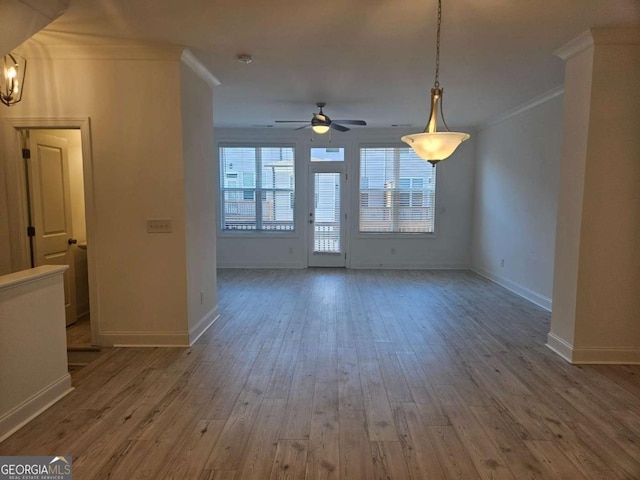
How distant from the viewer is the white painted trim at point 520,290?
4910mm

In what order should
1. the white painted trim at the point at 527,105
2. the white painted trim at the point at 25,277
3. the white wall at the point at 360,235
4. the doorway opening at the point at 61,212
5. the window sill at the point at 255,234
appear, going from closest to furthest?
1. the white painted trim at the point at 25,277
2. the doorway opening at the point at 61,212
3. the white painted trim at the point at 527,105
4. the white wall at the point at 360,235
5. the window sill at the point at 255,234

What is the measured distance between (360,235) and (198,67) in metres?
4.71

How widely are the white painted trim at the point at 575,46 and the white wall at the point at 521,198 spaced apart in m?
1.43

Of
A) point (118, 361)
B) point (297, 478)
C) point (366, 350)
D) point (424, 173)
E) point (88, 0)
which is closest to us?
point (297, 478)

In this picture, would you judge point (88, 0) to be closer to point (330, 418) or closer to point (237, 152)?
point (330, 418)

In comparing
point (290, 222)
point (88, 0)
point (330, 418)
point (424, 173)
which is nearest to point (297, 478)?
point (330, 418)

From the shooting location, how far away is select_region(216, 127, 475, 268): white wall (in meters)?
7.50

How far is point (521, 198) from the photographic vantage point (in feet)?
18.5

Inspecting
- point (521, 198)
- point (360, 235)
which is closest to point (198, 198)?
point (360, 235)

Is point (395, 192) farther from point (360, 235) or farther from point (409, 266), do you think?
point (409, 266)

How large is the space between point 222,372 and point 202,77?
9.75 feet

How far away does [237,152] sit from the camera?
25.2ft

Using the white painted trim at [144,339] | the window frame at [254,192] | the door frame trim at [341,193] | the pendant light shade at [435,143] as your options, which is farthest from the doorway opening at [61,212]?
the door frame trim at [341,193]

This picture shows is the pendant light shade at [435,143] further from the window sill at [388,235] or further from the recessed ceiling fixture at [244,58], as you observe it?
the window sill at [388,235]
